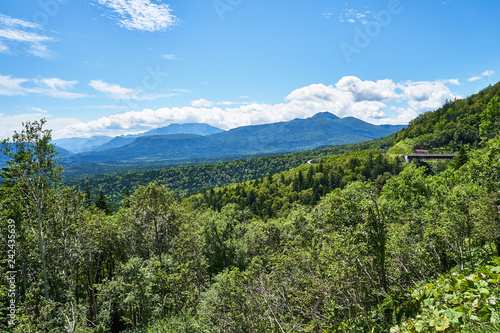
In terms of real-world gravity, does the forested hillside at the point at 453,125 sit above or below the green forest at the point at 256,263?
above

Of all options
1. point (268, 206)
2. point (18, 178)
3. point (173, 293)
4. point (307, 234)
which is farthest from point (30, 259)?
point (268, 206)

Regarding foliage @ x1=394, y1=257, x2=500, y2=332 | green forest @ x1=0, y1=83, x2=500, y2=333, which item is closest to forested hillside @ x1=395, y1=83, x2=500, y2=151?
green forest @ x1=0, y1=83, x2=500, y2=333

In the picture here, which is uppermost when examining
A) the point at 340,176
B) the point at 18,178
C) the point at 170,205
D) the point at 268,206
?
the point at 18,178

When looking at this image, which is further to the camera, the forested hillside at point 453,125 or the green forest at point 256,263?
the forested hillside at point 453,125

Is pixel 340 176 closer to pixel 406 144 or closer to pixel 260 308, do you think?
pixel 406 144

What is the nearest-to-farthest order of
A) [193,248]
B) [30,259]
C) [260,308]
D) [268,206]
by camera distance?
1. [260,308]
2. [30,259]
3. [193,248]
4. [268,206]

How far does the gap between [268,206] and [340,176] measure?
146ft

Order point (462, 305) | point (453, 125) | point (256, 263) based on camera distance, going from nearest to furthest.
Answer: point (462, 305) → point (256, 263) → point (453, 125)

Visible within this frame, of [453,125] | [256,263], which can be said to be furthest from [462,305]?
[453,125]

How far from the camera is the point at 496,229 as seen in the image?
533 inches

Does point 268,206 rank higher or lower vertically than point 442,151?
lower

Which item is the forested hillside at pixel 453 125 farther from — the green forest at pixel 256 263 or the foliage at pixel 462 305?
the foliage at pixel 462 305

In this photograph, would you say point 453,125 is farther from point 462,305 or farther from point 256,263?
point 462,305

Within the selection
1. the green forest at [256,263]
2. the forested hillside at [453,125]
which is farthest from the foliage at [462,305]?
the forested hillside at [453,125]
